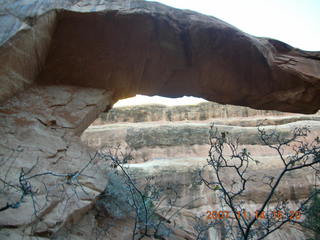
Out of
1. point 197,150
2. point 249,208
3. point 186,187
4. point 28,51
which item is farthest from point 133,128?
point 28,51

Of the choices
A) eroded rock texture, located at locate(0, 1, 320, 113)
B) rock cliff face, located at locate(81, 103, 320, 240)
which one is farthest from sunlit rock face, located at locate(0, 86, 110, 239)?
rock cliff face, located at locate(81, 103, 320, 240)

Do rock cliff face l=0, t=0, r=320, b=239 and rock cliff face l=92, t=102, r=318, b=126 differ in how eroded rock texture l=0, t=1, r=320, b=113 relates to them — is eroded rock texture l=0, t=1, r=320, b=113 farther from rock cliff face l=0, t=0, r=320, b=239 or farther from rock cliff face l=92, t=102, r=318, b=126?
rock cliff face l=92, t=102, r=318, b=126

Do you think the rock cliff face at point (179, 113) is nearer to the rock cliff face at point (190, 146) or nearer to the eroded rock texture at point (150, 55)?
the rock cliff face at point (190, 146)

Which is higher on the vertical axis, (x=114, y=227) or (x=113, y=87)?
(x=113, y=87)

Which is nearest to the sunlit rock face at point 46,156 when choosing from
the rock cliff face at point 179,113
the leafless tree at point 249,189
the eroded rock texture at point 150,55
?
the eroded rock texture at point 150,55

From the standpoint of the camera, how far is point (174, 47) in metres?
4.53

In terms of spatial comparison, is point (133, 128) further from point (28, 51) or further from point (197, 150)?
point (28, 51)

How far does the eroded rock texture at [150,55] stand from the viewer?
3809 millimetres

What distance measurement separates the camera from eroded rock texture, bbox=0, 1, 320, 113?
3809mm

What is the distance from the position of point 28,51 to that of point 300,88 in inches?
192

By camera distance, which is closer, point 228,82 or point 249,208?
point 228,82

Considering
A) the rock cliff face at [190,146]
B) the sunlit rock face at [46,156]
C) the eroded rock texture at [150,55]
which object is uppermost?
the eroded rock texture at [150,55]

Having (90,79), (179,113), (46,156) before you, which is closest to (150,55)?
(90,79)

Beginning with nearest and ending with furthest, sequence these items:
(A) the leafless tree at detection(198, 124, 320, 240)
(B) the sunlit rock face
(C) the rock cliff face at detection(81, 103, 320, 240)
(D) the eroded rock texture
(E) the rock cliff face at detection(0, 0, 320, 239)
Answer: (B) the sunlit rock face < (A) the leafless tree at detection(198, 124, 320, 240) < (E) the rock cliff face at detection(0, 0, 320, 239) < (D) the eroded rock texture < (C) the rock cliff face at detection(81, 103, 320, 240)
